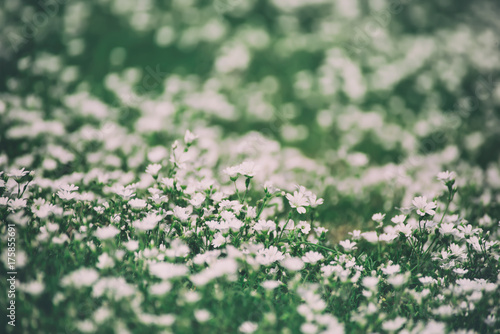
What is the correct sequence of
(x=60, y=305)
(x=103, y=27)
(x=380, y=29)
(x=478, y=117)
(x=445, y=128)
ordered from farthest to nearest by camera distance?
(x=380, y=29) < (x=103, y=27) < (x=478, y=117) < (x=445, y=128) < (x=60, y=305)

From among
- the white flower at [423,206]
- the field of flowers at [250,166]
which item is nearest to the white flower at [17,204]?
the field of flowers at [250,166]

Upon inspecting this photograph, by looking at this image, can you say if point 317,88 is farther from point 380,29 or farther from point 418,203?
point 418,203

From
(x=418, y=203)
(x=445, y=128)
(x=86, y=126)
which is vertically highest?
(x=418, y=203)

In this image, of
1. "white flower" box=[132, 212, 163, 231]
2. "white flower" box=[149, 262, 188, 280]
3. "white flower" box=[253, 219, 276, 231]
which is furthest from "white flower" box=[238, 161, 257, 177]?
"white flower" box=[149, 262, 188, 280]

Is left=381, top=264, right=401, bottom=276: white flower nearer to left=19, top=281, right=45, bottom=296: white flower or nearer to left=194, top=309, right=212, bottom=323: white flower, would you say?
left=194, top=309, right=212, bottom=323: white flower

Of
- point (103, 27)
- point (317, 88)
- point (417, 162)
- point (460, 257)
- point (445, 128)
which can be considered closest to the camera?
point (460, 257)

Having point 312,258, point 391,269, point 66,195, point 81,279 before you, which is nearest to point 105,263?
point 81,279

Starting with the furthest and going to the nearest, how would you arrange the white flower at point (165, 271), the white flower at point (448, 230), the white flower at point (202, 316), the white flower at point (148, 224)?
the white flower at point (448, 230) < the white flower at point (148, 224) < the white flower at point (165, 271) < the white flower at point (202, 316)

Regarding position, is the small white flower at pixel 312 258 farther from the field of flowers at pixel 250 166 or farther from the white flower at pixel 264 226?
the white flower at pixel 264 226

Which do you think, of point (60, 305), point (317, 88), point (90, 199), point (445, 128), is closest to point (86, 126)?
point (90, 199)
